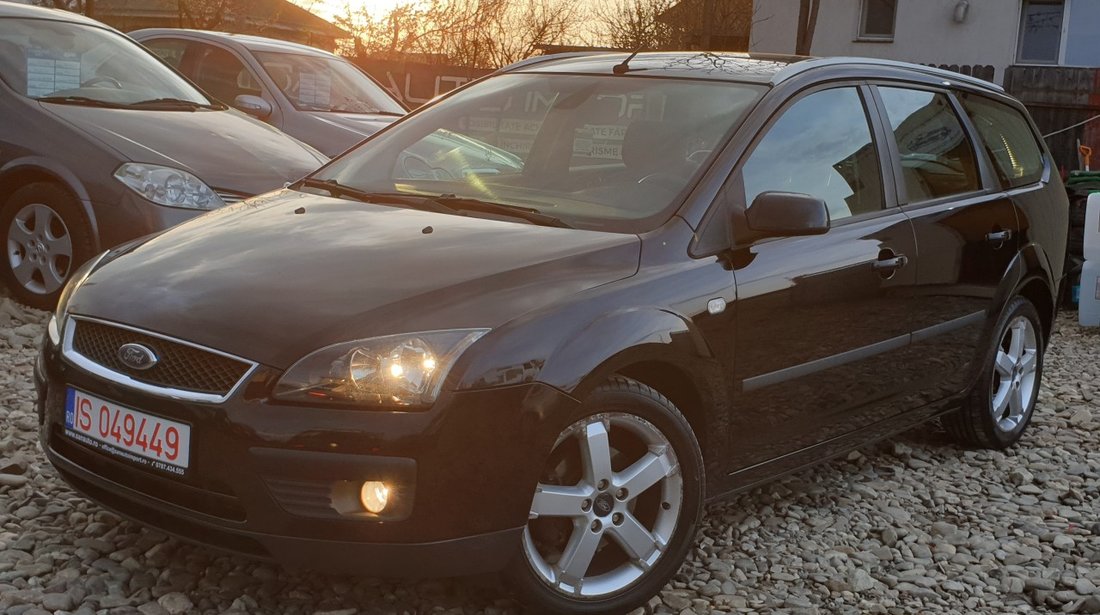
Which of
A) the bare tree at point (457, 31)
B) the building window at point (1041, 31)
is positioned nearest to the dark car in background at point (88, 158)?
the building window at point (1041, 31)

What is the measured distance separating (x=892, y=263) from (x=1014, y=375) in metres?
1.75

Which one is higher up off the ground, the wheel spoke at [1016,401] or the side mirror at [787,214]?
the side mirror at [787,214]

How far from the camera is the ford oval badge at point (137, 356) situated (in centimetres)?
327

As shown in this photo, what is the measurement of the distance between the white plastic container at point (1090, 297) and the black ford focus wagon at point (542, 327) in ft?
16.4

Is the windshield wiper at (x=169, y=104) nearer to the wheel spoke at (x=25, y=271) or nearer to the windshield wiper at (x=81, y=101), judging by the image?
the windshield wiper at (x=81, y=101)

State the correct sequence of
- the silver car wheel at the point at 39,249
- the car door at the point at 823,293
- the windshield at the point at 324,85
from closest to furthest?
the car door at the point at 823,293 < the silver car wheel at the point at 39,249 < the windshield at the point at 324,85

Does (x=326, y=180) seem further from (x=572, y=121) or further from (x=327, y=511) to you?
(x=327, y=511)

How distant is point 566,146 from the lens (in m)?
4.43

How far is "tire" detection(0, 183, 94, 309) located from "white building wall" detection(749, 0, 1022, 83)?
17.3m

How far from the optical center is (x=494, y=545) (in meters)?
3.20

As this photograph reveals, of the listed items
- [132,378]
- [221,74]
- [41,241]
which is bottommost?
[41,241]

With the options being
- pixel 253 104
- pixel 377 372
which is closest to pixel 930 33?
pixel 253 104

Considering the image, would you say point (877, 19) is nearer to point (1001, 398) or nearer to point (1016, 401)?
point (1016, 401)

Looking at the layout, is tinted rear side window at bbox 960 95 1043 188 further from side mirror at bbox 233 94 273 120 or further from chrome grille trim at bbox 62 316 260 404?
side mirror at bbox 233 94 273 120
